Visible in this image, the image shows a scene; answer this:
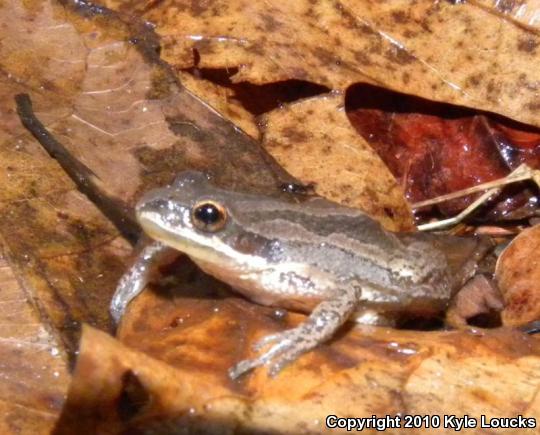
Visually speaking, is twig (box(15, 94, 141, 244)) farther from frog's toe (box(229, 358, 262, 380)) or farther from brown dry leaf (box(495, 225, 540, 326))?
brown dry leaf (box(495, 225, 540, 326))

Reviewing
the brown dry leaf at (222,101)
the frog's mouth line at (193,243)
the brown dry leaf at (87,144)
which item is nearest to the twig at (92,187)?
the brown dry leaf at (87,144)

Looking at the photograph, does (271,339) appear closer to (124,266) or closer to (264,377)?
(264,377)

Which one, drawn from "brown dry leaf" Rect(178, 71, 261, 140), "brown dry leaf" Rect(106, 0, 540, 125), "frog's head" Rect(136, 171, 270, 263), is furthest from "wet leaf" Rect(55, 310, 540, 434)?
"brown dry leaf" Rect(106, 0, 540, 125)

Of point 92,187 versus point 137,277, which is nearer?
point 137,277

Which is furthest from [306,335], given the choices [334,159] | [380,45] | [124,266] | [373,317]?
[380,45]

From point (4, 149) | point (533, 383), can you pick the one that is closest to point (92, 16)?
point (4, 149)

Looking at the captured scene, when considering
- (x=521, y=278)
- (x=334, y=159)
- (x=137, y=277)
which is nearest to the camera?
(x=137, y=277)
